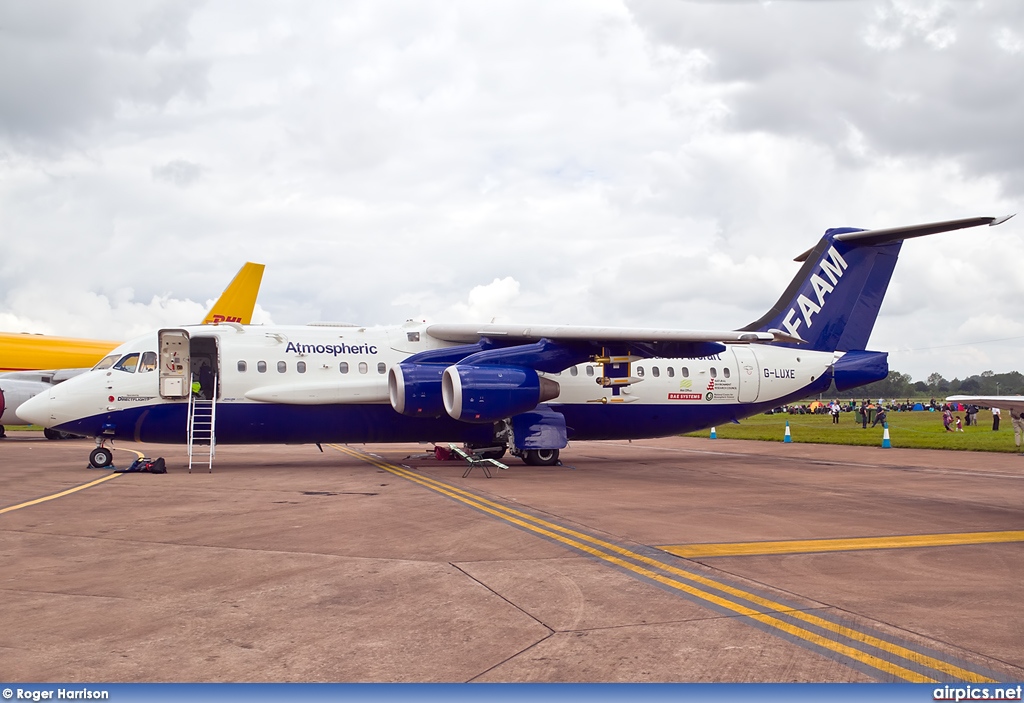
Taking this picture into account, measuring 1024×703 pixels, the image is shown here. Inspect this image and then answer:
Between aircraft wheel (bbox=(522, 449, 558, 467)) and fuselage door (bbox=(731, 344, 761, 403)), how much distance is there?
5882 mm

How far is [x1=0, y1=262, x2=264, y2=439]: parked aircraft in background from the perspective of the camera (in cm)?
3064

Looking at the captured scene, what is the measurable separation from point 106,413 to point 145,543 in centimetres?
1001

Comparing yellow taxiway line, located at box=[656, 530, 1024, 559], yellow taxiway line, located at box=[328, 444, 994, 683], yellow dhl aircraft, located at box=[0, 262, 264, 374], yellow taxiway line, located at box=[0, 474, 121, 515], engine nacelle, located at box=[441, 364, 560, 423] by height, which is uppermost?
yellow dhl aircraft, located at box=[0, 262, 264, 374]

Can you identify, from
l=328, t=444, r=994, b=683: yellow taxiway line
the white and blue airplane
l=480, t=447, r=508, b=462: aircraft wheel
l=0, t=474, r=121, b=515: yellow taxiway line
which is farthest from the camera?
l=480, t=447, r=508, b=462: aircraft wheel

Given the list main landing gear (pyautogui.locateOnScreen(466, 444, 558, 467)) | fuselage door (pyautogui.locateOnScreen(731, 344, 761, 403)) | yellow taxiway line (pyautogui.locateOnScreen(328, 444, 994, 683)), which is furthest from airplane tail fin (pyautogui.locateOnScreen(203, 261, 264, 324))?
yellow taxiway line (pyautogui.locateOnScreen(328, 444, 994, 683))

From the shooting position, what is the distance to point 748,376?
22094 millimetres

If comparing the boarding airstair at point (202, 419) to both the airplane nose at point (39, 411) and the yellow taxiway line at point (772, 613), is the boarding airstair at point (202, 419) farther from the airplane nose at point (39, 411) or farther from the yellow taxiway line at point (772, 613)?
the yellow taxiway line at point (772, 613)

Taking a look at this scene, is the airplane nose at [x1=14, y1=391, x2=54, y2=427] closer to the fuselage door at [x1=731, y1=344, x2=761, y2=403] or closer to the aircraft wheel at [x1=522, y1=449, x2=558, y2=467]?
the aircraft wheel at [x1=522, y1=449, x2=558, y2=467]

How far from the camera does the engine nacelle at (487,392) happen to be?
1742 cm

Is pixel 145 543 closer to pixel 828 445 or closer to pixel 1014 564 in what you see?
pixel 1014 564

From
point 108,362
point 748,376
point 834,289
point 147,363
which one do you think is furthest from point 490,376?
point 834,289

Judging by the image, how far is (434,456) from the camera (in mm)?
22516

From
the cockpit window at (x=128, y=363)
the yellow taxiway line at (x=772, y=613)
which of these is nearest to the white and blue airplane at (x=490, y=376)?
the cockpit window at (x=128, y=363)

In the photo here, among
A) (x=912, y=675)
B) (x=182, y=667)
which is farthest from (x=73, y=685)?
(x=912, y=675)
